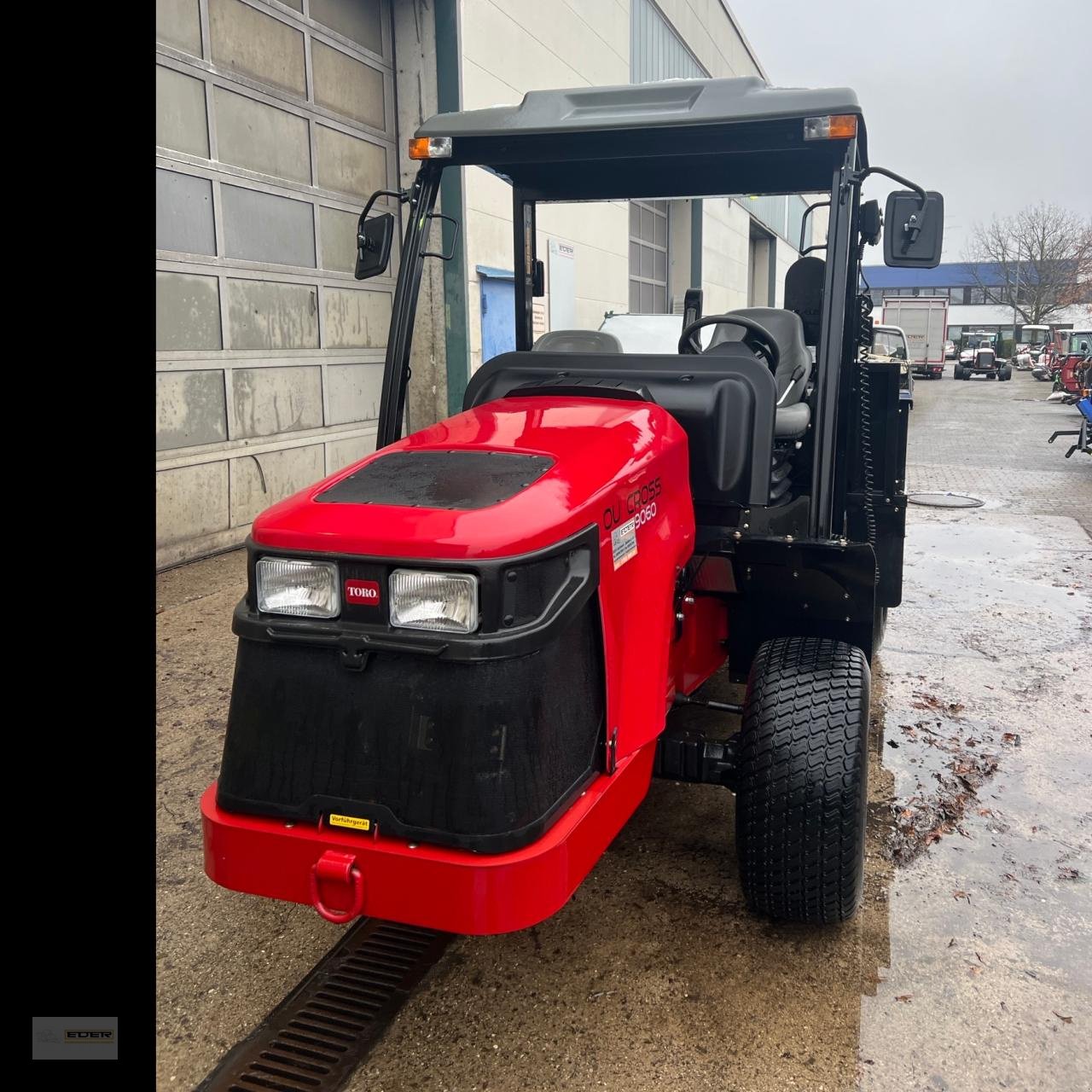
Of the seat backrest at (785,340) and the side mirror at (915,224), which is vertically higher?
the side mirror at (915,224)

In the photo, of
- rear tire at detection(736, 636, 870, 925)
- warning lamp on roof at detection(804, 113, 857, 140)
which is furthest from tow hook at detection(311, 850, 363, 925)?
warning lamp on roof at detection(804, 113, 857, 140)

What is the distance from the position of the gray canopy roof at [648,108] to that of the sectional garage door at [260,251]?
3.51 m

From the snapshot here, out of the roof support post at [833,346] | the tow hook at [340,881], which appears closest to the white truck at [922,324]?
the roof support post at [833,346]

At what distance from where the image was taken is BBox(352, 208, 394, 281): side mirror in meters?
3.17

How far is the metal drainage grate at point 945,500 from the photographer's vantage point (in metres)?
9.73

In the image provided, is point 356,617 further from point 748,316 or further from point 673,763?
point 748,316

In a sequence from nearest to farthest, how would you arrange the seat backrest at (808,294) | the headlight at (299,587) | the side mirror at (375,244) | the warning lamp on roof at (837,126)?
the headlight at (299,587), the warning lamp on roof at (837,126), the side mirror at (375,244), the seat backrest at (808,294)

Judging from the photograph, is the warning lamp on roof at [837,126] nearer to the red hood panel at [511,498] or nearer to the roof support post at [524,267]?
the red hood panel at [511,498]

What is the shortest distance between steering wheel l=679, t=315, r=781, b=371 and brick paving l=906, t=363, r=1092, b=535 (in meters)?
6.09

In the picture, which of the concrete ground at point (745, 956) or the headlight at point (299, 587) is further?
the concrete ground at point (745, 956)

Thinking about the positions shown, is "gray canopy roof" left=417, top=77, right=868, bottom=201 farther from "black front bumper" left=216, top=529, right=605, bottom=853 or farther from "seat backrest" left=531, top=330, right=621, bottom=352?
"black front bumper" left=216, top=529, right=605, bottom=853
